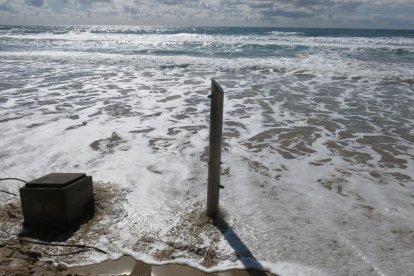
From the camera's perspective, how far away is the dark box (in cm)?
316

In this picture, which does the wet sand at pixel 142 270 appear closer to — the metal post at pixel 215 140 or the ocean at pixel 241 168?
the ocean at pixel 241 168

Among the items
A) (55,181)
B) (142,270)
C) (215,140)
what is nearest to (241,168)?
(215,140)

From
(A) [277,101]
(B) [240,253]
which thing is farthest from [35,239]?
(A) [277,101]

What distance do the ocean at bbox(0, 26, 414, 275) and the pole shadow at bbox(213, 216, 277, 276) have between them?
16mm

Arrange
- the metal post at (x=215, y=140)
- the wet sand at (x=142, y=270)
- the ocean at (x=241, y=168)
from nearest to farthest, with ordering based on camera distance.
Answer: the wet sand at (x=142, y=270) → the metal post at (x=215, y=140) → the ocean at (x=241, y=168)

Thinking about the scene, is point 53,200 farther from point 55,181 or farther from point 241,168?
point 241,168

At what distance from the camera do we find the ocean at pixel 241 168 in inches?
129

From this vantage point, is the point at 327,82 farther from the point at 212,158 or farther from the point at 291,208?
the point at 212,158

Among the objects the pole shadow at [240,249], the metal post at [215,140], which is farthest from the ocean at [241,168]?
the metal post at [215,140]

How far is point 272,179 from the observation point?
4832 millimetres

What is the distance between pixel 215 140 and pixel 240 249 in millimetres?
1056

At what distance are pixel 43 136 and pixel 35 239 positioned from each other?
11.7 feet

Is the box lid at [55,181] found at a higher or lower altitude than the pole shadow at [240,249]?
higher

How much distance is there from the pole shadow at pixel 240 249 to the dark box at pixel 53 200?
4.67ft
